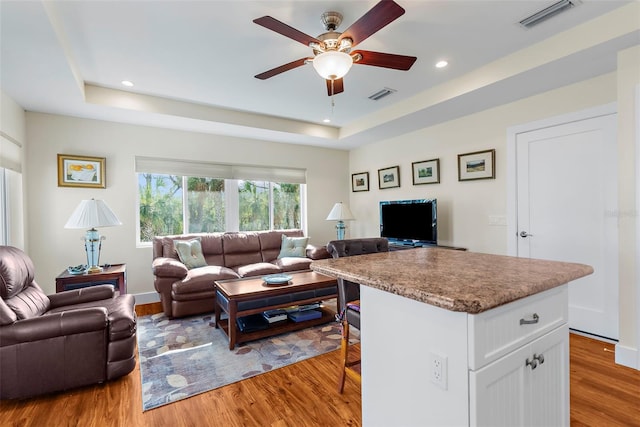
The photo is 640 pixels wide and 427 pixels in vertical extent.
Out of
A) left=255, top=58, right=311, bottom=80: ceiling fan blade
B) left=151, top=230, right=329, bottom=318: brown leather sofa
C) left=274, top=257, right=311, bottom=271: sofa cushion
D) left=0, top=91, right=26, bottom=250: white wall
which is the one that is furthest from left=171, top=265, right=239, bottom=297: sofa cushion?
left=255, top=58, right=311, bottom=80: ceiling fan blade

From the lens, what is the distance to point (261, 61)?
279cm

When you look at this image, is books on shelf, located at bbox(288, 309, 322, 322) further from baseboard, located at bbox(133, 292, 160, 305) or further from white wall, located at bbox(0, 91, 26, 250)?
white wall, located at bbox(0, 91, 26, 250)

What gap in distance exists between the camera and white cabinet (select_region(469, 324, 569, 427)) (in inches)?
36.5

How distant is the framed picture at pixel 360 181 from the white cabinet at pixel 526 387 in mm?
4386

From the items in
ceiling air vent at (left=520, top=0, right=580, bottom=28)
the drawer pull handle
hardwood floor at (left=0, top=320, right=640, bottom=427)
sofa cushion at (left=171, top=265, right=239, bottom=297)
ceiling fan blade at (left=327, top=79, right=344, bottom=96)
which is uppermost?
ceiling air vent at (left=520, top=0, right=580, bottom=28)

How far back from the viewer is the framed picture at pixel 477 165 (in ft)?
11.9

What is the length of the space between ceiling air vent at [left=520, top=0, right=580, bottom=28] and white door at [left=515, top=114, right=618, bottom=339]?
1.20 metres

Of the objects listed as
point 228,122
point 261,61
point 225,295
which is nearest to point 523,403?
point 225,295

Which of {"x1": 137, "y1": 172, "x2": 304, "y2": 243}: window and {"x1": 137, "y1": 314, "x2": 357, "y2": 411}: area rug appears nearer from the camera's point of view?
{"x1": 137, "y1": 314, "x2": 357, "y2": 411}: area rug

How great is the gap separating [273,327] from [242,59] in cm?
251

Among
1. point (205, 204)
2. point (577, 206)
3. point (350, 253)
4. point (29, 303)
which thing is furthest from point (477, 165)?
point (29, 303)

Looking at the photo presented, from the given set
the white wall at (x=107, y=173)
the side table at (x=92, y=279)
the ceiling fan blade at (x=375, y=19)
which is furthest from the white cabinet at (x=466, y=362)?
the white wall at (x=107, y=173)

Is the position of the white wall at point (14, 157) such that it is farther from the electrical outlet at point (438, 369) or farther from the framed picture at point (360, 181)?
the framed picture at point (360, 181)

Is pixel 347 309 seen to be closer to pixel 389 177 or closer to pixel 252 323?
pixel 252 323
